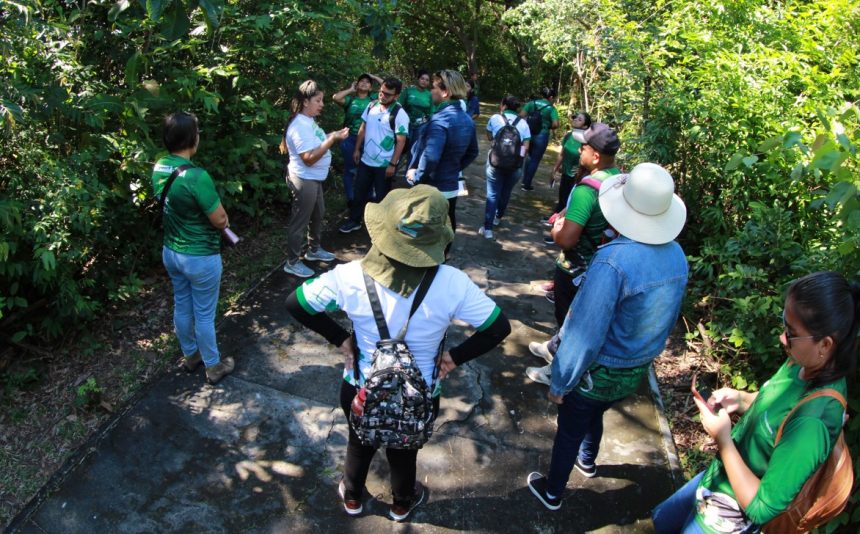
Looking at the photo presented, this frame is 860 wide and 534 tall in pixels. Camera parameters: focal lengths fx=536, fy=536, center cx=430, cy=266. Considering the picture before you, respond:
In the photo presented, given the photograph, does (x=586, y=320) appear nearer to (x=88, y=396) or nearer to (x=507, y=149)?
(x=88, y=396)

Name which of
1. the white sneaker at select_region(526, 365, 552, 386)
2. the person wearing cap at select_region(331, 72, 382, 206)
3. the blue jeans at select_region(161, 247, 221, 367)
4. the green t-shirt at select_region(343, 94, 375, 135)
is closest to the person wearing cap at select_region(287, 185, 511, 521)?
the blue jeans at select_region(161, 247, 221, 367)

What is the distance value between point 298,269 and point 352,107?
7.40 ft

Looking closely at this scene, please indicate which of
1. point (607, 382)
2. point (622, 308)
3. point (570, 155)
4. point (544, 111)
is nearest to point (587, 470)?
point (607, 382)

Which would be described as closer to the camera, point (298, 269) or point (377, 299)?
point (377, 299)

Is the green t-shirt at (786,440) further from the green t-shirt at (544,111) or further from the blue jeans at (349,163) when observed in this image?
the green t-shirt at (544,111)

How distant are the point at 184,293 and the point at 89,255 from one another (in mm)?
1283

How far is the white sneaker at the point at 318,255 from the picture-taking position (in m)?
5.75

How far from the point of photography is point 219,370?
391 cm

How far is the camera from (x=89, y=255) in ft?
14.2

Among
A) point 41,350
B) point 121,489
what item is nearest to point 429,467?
point 121,489

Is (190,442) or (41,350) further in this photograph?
(41,350)

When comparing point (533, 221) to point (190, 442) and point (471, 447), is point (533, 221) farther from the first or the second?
point (190, 442)

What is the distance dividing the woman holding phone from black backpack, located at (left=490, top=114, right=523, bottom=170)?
446cm

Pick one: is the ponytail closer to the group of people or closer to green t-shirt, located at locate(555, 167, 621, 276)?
the group of people
